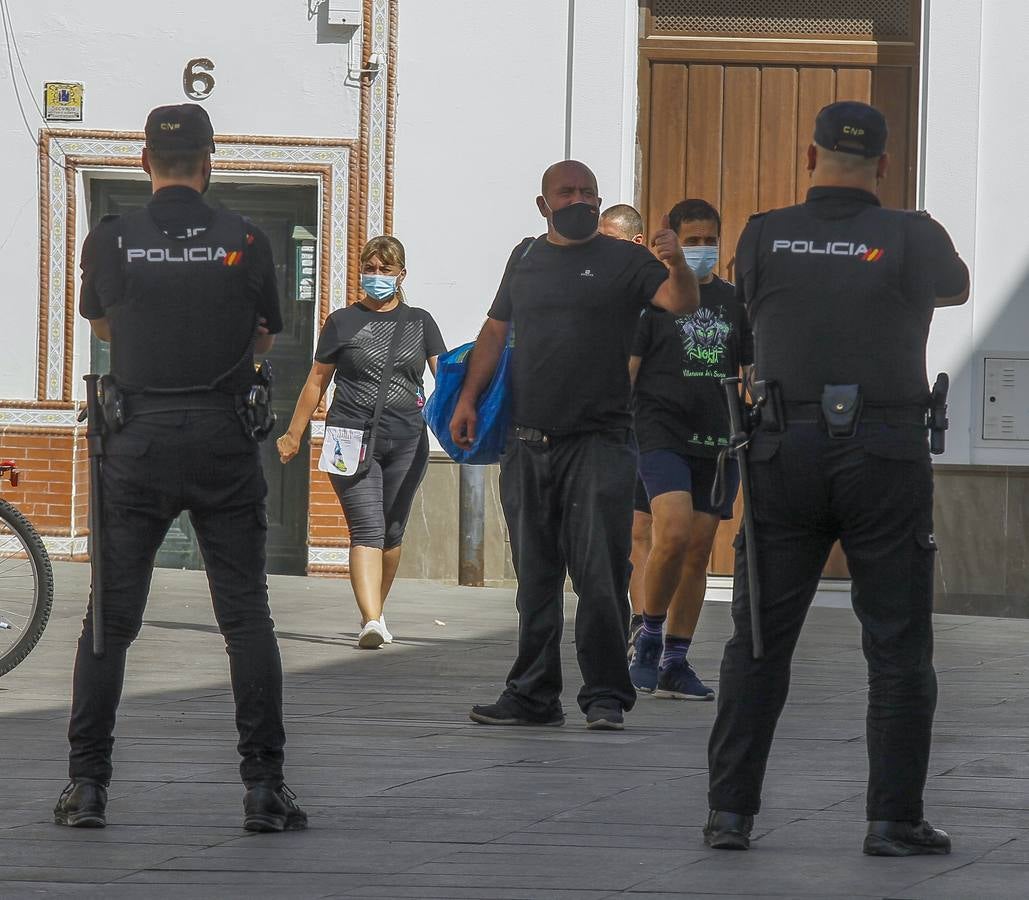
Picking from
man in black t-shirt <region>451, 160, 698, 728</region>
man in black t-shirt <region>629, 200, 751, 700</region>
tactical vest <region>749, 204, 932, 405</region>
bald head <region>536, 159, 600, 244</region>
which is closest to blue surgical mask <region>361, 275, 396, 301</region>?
man in black t-shirt <region>629, 200, 751, 700</region>

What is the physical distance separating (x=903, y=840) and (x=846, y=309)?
Result: 4.25ft

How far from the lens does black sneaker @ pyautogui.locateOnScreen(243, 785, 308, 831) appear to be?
17.4 ft

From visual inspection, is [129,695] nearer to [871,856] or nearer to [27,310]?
[871,856]

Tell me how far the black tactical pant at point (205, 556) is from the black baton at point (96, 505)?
0.07 ft

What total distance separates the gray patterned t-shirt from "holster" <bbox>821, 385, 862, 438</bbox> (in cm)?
513

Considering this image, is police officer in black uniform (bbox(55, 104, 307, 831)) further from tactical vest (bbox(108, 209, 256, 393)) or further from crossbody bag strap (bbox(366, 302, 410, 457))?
crossbody bag strap (bbox(366, 302, 410, 457))

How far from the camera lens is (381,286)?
10.0 m

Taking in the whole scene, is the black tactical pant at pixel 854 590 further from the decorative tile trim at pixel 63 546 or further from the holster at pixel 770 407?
the decorative tile trim at pixel 63 546

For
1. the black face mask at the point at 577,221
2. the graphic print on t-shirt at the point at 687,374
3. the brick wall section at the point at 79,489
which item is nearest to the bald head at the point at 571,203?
the black face mask at the point at 577,221

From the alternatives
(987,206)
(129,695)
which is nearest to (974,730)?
(129,695)

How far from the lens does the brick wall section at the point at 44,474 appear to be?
13055mm

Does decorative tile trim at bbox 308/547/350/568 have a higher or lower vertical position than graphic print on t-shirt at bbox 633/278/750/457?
lower

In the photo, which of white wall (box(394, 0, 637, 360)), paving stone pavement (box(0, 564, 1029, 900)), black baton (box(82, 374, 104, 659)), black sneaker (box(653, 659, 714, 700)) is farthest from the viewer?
white wall (box(394, 0, 637, 360))

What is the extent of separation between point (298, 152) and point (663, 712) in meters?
6.21
